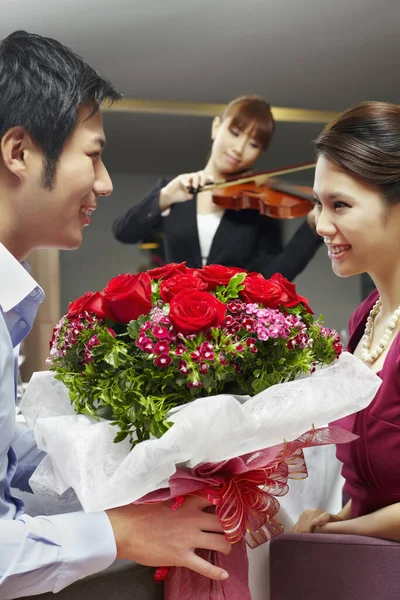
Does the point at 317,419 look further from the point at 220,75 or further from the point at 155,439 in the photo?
the point at 220,75

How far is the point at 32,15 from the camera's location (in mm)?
4297

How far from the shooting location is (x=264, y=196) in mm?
3492

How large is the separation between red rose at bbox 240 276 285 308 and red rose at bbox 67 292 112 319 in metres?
0.18

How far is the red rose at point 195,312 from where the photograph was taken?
0.96 metres

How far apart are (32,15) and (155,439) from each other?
3877 mm

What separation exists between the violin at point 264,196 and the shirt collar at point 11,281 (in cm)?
223

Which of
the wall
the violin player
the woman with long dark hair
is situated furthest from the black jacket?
the wall

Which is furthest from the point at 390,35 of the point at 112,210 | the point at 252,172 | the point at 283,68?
the point at 112,210

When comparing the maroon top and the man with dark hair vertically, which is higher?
the man with dark hair

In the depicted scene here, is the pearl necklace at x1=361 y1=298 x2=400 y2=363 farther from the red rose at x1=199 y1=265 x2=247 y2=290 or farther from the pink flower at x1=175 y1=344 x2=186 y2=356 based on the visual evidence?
the pink flower at x1=175 y1=344 x2=186 y2=356

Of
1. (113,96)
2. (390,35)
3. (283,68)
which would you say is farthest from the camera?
(283,68)

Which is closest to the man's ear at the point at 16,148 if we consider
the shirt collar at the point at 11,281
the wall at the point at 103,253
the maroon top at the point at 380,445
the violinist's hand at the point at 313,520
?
the shirt collar at the point at 11,281

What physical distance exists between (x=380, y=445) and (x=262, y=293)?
54 centimetres

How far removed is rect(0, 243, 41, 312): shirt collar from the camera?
1.10 m
